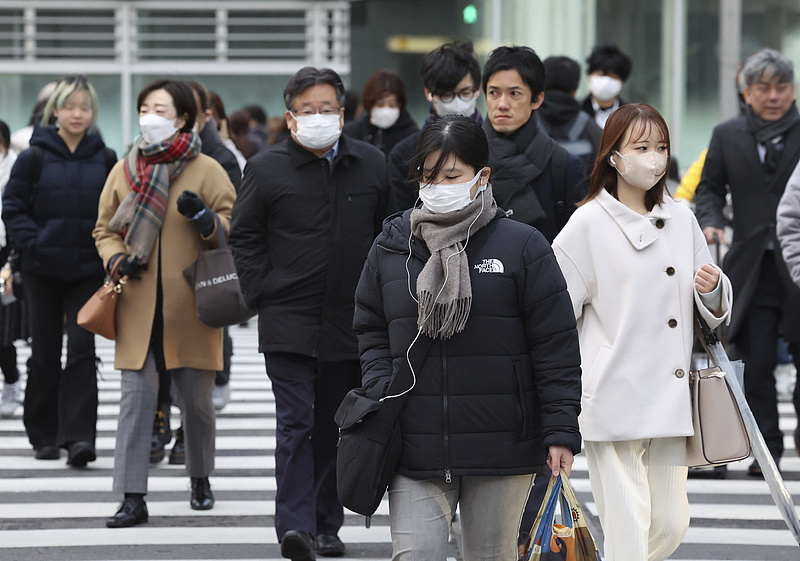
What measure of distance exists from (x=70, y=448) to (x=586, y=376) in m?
4.25

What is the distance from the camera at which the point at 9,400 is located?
10.2 metres

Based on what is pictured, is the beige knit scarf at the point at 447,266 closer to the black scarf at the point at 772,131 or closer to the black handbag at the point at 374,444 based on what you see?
the black handbag at the point at 374,444

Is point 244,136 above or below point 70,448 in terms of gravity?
above

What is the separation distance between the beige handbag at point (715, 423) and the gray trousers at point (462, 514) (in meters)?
0.82

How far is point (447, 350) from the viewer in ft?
13.5

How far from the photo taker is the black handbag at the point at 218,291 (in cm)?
666

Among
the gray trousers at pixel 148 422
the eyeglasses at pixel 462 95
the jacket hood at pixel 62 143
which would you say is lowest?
the gray trousers at pixel 148 422

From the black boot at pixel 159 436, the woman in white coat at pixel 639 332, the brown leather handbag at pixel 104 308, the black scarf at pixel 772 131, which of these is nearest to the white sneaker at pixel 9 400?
the black boot at pixel 159 436

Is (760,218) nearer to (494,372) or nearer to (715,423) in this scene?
(715,423)

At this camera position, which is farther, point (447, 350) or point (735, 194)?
point (735, 194)

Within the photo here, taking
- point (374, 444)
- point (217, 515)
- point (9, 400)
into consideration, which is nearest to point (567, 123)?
point (217, 515)

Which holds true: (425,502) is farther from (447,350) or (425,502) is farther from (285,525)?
(285,525)

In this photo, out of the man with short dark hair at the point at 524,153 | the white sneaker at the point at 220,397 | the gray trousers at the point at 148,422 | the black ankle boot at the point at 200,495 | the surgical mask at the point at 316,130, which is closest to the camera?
the surgical mask at the point at 316,130

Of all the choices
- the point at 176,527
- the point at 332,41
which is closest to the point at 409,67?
the point at 332,41
